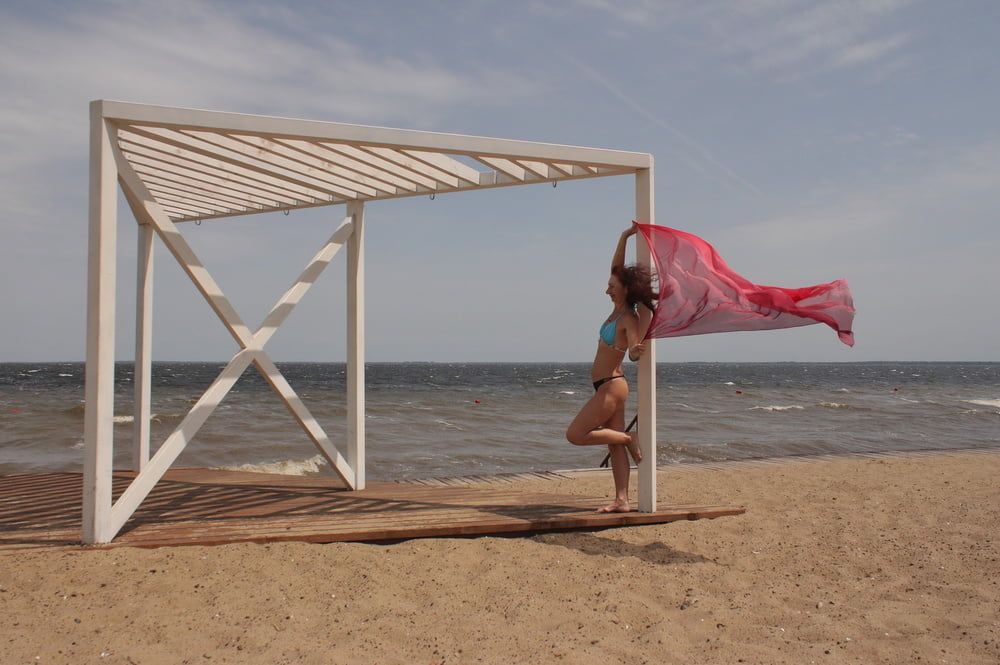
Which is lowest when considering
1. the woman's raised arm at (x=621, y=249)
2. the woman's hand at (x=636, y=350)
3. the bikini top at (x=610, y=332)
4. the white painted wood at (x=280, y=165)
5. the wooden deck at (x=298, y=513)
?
the wooden deck at (x=298, y=513)

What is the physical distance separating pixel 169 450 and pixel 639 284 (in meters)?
3.27

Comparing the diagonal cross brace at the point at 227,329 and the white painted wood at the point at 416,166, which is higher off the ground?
the white painted wood at the point at 416,166

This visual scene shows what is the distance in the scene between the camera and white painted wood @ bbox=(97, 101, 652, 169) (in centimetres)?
439

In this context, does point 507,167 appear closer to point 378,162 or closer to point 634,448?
point 378,162

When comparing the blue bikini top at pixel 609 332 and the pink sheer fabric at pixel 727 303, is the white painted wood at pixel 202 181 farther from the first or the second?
the pink sheer fabric at pixel 727 303

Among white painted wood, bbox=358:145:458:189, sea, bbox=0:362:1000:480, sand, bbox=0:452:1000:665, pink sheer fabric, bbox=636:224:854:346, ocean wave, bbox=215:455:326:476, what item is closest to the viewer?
sand, bbox=0:452:1000:665

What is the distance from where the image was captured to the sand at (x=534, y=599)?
321 centimetres

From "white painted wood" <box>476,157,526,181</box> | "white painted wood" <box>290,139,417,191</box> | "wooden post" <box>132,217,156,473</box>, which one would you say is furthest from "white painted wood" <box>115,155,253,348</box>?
"white painted wood" <box>476,157,526,181</box>

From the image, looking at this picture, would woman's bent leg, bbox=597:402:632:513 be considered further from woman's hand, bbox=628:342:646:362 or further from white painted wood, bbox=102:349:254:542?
white painted wood, bbox=102:349:254:542

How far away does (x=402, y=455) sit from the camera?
1312 cm

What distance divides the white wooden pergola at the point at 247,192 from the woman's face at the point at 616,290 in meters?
0.41

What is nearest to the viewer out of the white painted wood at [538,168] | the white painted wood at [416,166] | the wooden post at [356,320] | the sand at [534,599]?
the sand at [534,599]

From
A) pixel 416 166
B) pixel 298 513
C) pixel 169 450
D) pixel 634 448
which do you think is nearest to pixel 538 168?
pixel 416 166

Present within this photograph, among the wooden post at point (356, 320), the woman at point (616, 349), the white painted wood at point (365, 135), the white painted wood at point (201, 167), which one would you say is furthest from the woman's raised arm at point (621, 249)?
the white painted wood at point (201, 167)
